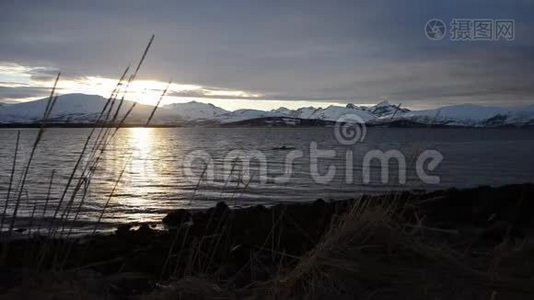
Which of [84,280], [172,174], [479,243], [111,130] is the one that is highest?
[111,130]

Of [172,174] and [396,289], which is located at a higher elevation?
[396,289]

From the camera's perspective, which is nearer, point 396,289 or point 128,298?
point 396,289

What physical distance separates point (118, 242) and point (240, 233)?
268 centimetres

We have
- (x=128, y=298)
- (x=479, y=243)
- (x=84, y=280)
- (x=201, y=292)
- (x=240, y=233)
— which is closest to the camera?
(x=201, y=292)

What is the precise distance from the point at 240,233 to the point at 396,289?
755 centimetres

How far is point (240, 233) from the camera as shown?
36.3ft

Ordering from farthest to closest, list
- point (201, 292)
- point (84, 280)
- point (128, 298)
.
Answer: point (128, 298)
point (84, 280)
point (201, 292)

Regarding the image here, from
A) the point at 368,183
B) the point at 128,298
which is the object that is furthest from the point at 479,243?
the point at 368,183

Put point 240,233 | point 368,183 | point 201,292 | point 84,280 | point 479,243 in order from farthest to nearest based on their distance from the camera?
1. point 368,183
2. point 240,233
3. point 479,243
4. point 84,280
5. point 201,292

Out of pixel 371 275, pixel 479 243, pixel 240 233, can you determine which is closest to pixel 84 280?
pixel 371 275

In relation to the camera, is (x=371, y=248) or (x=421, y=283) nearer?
(x=421, y=283)

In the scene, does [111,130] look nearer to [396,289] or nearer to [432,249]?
[396,289]

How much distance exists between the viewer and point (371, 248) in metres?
4.09

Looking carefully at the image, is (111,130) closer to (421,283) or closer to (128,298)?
(128,298)
